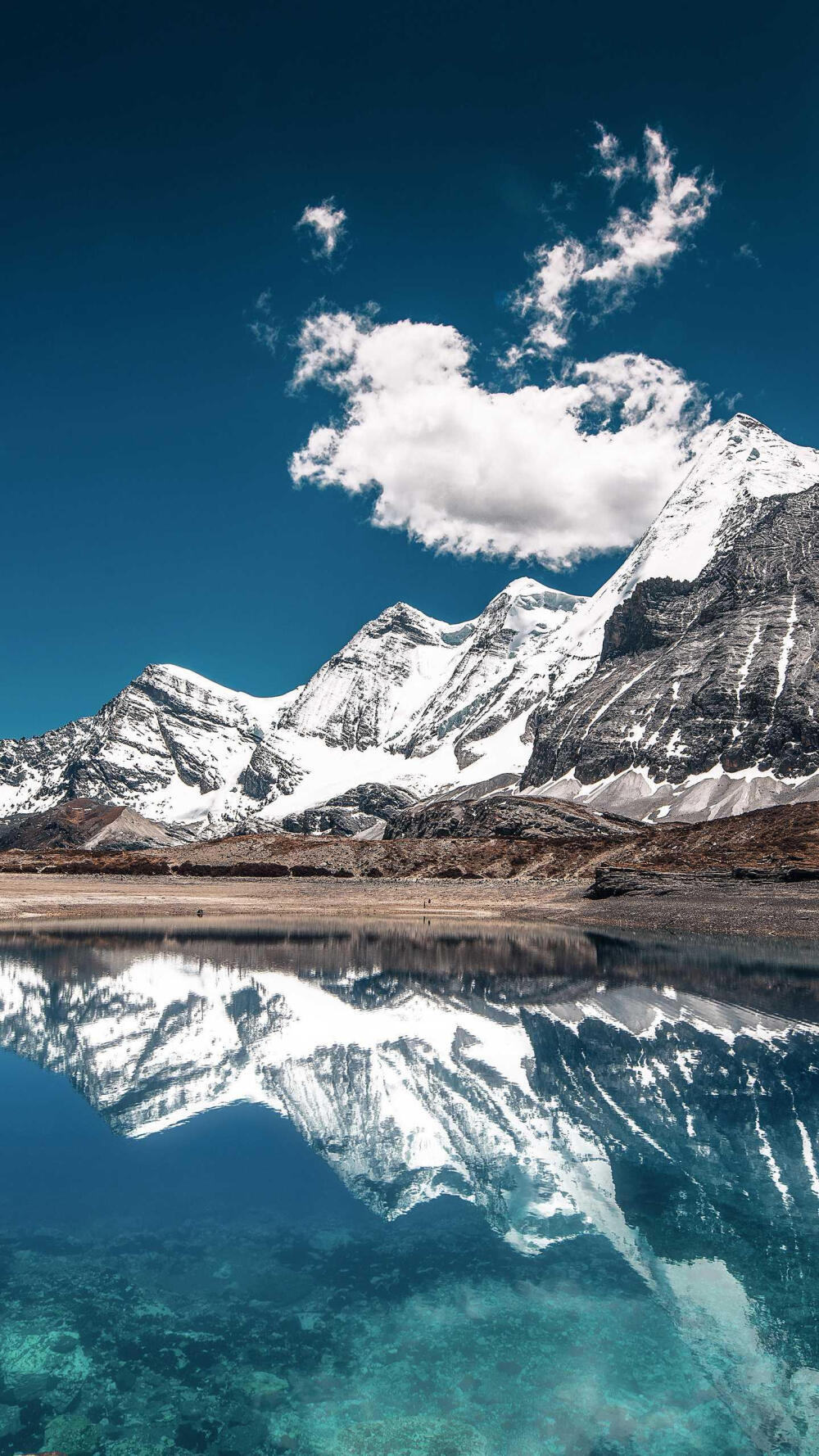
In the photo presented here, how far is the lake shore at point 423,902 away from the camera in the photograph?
65438mm

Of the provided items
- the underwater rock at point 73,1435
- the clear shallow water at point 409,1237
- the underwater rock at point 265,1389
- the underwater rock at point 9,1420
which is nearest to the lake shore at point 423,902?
the clear shallow water at point 409,1237

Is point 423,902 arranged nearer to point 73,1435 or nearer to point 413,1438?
point 413,1438

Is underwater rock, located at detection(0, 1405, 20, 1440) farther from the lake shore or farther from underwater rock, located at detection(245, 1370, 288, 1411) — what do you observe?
the lake shore

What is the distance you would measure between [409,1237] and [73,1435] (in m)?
6.11

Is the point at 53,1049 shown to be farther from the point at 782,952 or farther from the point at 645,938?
the point at 645,938

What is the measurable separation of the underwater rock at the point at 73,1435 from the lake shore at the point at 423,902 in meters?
56.6

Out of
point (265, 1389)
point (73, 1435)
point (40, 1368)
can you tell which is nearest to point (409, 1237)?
point (265, 1389)

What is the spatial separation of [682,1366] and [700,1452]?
168 centimetres

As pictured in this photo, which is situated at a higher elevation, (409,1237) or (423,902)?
(409,1237)

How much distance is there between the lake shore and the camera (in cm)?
6544

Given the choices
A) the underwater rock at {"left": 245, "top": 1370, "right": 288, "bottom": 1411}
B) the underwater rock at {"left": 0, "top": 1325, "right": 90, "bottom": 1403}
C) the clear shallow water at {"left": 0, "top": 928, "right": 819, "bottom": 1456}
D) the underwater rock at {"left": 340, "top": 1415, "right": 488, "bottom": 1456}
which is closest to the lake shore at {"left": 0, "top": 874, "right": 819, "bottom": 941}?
the clear shallow water at {"left": 0, "top": 928, "right": 819, "bottom": 1456}

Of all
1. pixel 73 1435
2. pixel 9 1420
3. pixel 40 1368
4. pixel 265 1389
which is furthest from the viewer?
pixel 40 1368

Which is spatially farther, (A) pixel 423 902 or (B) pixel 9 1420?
(A) pixel 423 902

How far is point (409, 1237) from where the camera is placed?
1410 centimetres
